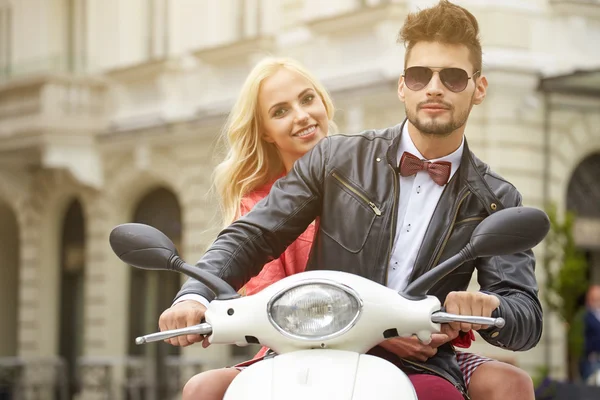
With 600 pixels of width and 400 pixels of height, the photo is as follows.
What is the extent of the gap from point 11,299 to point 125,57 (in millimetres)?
6533

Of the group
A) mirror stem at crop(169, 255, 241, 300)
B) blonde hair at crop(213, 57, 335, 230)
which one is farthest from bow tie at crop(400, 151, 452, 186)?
blonde hair at crop(213, 57, 335, 230)

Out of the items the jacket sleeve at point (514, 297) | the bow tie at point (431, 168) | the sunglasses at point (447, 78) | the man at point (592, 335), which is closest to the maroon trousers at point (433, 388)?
the jacket sleeve at point (514, 297)

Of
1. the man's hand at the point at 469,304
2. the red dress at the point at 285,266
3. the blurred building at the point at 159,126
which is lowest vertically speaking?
the man's hand at the point at 469,304

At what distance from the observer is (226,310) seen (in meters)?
2.65

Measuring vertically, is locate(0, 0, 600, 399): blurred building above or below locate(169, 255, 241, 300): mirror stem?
above

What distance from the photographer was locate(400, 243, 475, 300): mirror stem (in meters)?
2.57

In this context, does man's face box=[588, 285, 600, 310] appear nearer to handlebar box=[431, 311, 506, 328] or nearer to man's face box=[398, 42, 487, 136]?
man's face box=[398, 42, 487, 136]

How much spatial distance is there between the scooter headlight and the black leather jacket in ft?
1.41

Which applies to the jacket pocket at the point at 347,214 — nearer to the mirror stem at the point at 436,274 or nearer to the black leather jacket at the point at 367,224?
the black leather jacket at the point at 367,224

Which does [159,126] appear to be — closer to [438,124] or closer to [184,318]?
[438,124]

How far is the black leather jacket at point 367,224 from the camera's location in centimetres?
299

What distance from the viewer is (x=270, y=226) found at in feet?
10.2

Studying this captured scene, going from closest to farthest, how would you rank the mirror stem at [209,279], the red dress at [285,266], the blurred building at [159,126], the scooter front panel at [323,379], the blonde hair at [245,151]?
the scooter front panel at [323,379]
the mirror stem at [209,279]
the red dress at [285,266]
the blonde hair at [245,151]
the blurred building at [159,126]

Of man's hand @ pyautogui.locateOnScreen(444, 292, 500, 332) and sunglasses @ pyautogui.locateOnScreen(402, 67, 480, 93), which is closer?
man's hand @ pyautogui.locateOnScreen(444, 292, 500, 332)
